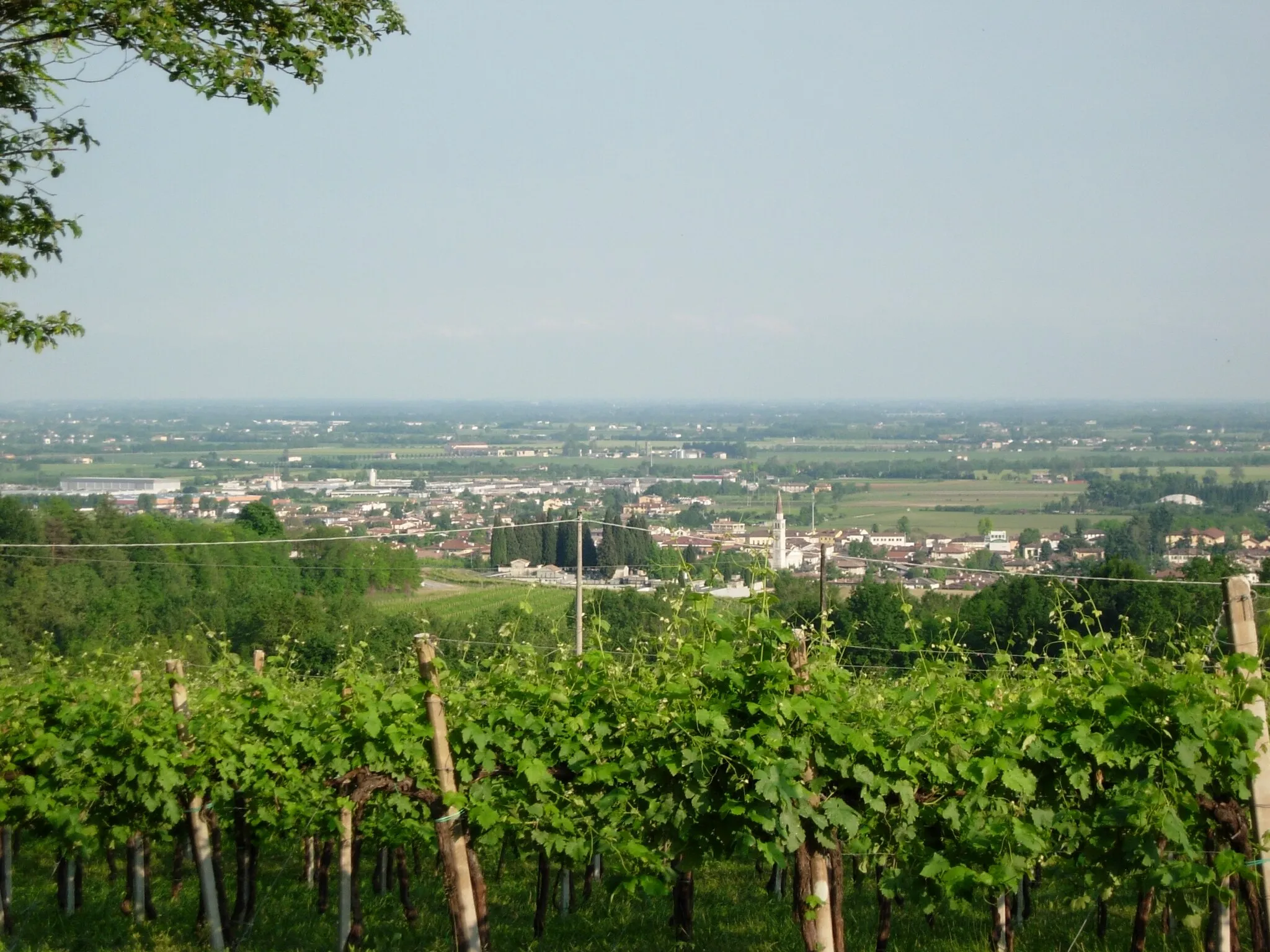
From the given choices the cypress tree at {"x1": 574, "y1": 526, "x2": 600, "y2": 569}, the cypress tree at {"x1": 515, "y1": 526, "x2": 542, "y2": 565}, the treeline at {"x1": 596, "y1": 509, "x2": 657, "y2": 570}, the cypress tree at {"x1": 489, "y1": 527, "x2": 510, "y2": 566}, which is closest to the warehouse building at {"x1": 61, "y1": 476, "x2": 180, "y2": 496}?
the cypress tree at {"x1": 489, "y1": 527, "x2": 510, "y2": 566}

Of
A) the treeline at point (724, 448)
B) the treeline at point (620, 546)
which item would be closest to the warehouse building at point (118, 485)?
the treeline at point (724, 448)

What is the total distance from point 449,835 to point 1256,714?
3470 mm

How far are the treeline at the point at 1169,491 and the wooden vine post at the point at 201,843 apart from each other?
5042cm

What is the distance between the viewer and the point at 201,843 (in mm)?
6590

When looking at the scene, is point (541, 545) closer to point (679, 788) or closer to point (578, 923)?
point (578, 923)

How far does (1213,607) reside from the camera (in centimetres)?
1752

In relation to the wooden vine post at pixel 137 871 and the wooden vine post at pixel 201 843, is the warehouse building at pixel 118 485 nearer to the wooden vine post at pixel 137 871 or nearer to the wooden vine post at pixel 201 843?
the wooden vine post at pixel 137 871

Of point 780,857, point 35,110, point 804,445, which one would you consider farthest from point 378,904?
point 804,445

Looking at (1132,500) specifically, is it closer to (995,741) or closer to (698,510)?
(698,510)

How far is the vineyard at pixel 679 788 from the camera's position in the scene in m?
4.47

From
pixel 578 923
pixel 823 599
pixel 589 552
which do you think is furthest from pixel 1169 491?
pixel 578 923

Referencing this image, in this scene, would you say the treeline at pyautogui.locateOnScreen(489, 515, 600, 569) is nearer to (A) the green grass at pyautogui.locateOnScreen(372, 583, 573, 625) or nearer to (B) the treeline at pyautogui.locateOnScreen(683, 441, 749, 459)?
(A) the green grass at pyautogui.locateOnScreen(372, 583, 573, 625)

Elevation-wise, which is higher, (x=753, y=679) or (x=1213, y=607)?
(x=753, y=679)

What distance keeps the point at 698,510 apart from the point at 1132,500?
105 feet
